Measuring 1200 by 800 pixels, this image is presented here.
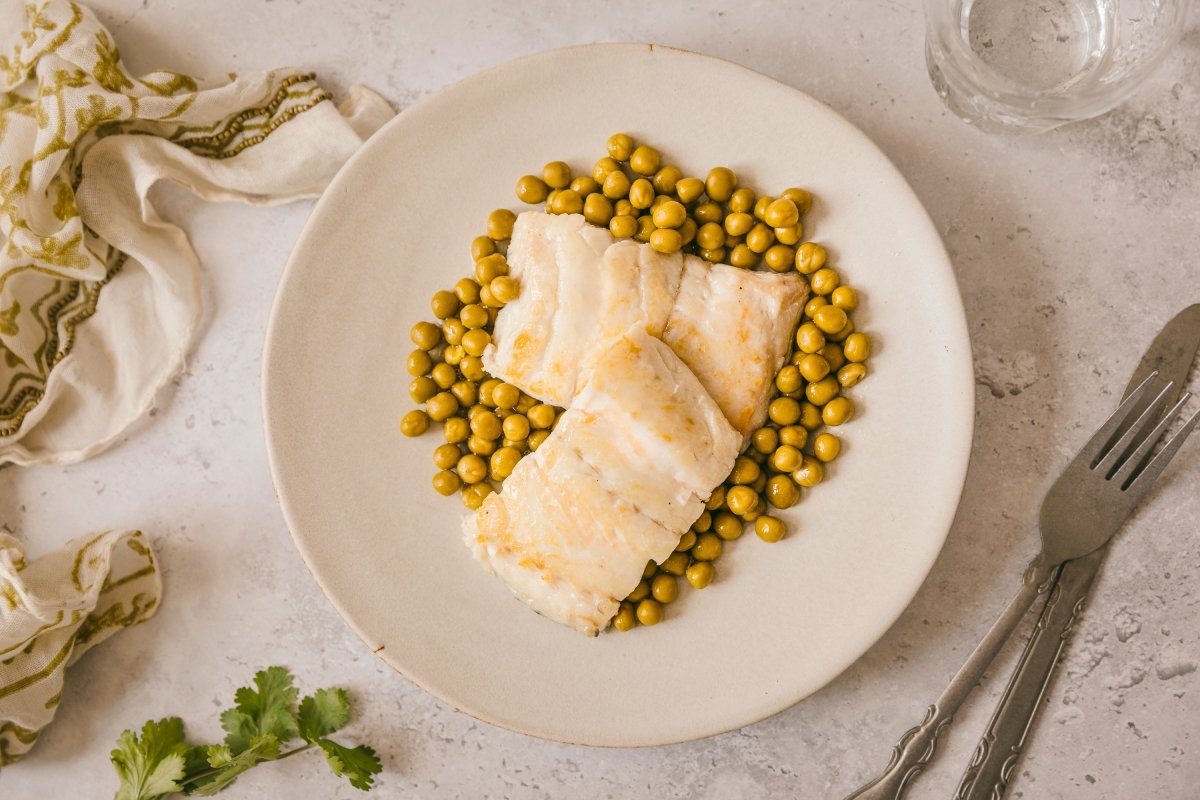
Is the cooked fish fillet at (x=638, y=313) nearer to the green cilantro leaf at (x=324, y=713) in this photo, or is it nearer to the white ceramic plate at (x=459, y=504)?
the white ceramic plate at (x=459, y=504)

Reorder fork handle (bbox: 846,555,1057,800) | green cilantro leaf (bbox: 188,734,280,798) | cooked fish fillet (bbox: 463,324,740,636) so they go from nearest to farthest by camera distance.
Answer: cooked fish fillet (bbox: 463,324,740,636), fork handle (bbox: 846,555,1057,800), green cilantro leaf (bbox: 188,734,280,798)

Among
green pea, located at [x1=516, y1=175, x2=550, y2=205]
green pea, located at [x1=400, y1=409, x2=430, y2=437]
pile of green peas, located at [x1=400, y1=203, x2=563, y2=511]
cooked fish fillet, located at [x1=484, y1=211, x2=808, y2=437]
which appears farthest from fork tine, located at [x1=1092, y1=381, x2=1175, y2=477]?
green pea, located at [x1=400, y1=409, x2=430, y2=437]

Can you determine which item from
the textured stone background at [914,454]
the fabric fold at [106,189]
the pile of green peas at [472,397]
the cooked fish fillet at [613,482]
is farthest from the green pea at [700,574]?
the fabric fold at [106,189]

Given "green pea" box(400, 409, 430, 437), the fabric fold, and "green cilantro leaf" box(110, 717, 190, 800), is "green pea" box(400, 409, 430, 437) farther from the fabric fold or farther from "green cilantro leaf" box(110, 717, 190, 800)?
"green cilantro leaf" box(110, 717, 190, 800)

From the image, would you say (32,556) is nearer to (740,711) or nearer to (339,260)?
(339,260)

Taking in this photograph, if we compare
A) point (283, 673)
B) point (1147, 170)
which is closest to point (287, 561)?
point (283, 673)

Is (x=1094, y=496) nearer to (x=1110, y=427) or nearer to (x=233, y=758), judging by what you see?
(x=1110, y=427)

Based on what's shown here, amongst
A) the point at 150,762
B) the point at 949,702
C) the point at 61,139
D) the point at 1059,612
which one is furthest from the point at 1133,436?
the point at 61,139
